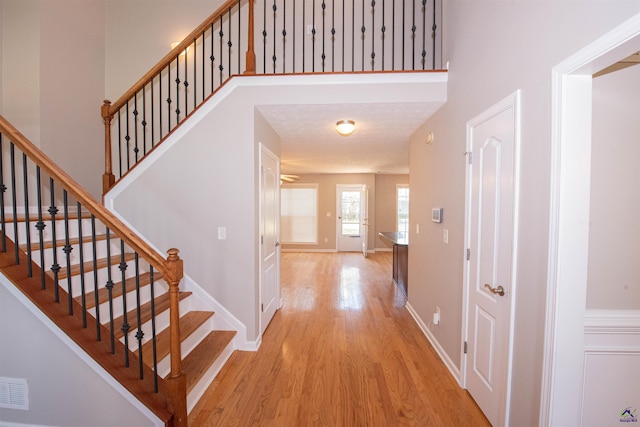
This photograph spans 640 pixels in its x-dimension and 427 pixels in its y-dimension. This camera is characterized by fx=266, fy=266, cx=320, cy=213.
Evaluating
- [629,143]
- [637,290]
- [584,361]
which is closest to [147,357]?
[584,361]

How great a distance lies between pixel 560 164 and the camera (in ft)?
4.08

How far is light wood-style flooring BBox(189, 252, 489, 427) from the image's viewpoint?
1.86 metres

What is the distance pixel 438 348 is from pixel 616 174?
80.2 inches

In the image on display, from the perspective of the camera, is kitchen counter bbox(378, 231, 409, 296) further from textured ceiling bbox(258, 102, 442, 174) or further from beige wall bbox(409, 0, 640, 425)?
beige wall bbox(409, 0, 640, 425)

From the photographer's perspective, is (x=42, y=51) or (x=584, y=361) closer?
(x=584, y=361)

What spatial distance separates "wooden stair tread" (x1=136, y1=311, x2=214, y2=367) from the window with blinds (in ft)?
18.4

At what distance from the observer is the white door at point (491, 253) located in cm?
161

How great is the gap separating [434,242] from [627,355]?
1.56m

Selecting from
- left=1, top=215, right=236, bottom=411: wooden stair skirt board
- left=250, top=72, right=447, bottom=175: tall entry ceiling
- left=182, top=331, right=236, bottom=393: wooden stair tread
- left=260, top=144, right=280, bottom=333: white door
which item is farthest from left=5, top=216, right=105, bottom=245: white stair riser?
left=250, top=72, right=447, bottom=175: tall entry ceiling

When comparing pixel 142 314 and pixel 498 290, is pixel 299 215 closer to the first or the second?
pixel 142 314

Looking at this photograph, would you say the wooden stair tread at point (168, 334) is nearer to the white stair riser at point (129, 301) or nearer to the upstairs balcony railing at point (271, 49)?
the white stair riser at point (129, 301)

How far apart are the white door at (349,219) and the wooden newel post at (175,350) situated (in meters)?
6.67

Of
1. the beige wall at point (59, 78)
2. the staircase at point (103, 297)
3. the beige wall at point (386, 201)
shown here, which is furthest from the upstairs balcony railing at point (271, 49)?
the beige wall at point (386, 201)

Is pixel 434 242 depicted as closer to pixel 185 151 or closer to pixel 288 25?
pixel 185 151
